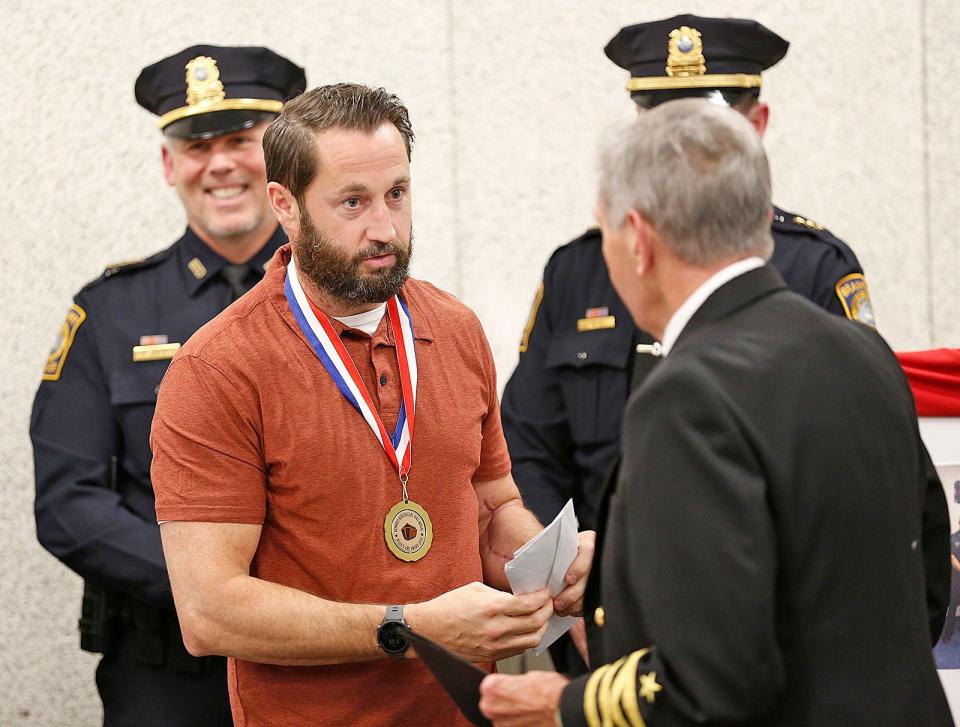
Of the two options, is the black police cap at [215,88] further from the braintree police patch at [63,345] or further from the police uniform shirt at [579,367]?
the police uniform shirt at [579,367]

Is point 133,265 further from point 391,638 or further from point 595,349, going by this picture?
point 391,638

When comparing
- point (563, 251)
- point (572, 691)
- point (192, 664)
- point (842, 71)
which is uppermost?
point (842, 71)

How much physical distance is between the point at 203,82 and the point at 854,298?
5.67 ft

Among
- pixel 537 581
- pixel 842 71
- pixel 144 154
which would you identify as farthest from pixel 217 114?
pixel 842 71

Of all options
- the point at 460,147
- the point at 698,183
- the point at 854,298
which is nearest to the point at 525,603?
the point at 698,183

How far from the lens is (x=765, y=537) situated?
63.7 inches

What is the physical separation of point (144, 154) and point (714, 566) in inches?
116

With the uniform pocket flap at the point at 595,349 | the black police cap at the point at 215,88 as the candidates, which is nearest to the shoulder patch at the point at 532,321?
the uniform pocket flap at the point at 595,349

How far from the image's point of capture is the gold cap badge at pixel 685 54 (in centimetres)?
328

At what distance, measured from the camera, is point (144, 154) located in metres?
4.09

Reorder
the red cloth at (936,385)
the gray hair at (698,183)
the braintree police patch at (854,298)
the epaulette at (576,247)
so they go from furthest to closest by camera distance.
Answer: the epaulette at (576,247), the braintree police patch at (854,298), the red cloth at (936,385), the gray hair at (698,183)

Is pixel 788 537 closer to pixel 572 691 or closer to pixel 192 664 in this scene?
pixel 572 691

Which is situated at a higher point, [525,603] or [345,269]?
[345,269]

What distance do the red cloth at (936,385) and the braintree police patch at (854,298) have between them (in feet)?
0.55
